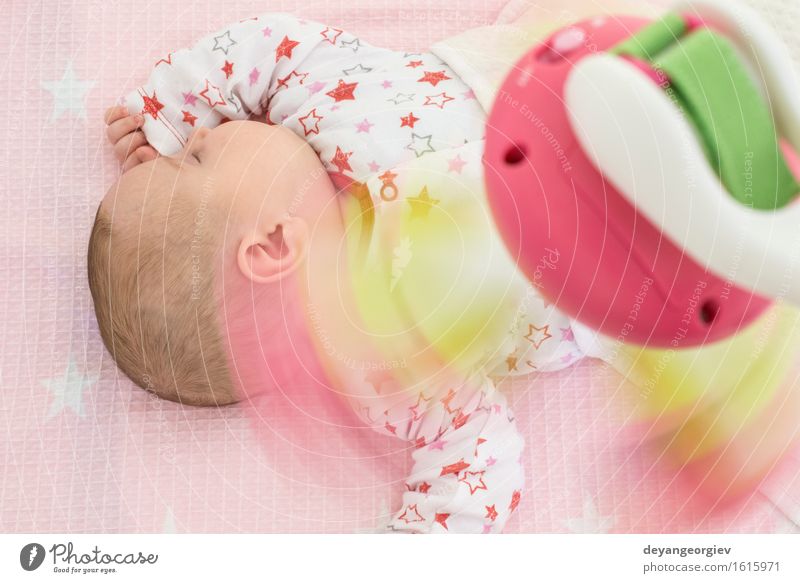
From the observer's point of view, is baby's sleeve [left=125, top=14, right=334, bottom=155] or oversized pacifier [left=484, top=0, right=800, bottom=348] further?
baby's sleeve [left=125, top=14, right=334, bottom=155]

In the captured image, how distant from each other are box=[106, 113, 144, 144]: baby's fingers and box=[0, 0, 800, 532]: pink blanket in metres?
0.02

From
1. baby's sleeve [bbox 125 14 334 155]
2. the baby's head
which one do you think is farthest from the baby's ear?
baby's sleeve [bbox 125 14 334 155]

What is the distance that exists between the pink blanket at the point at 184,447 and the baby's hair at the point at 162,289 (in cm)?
7

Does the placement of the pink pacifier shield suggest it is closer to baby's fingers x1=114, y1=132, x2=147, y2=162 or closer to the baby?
the baby

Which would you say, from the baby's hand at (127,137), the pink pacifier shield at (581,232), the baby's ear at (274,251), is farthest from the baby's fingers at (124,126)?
the pink pacifier shield at (581,232)

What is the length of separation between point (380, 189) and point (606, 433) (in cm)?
24

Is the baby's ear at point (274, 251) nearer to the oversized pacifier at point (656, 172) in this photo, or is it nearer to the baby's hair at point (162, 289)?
the baby's hair at point (162, 289)

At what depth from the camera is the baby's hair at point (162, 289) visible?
1.73 ft

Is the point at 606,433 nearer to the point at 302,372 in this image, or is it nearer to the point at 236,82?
the point at 302,372

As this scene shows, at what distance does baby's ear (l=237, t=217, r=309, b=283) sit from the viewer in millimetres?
538
